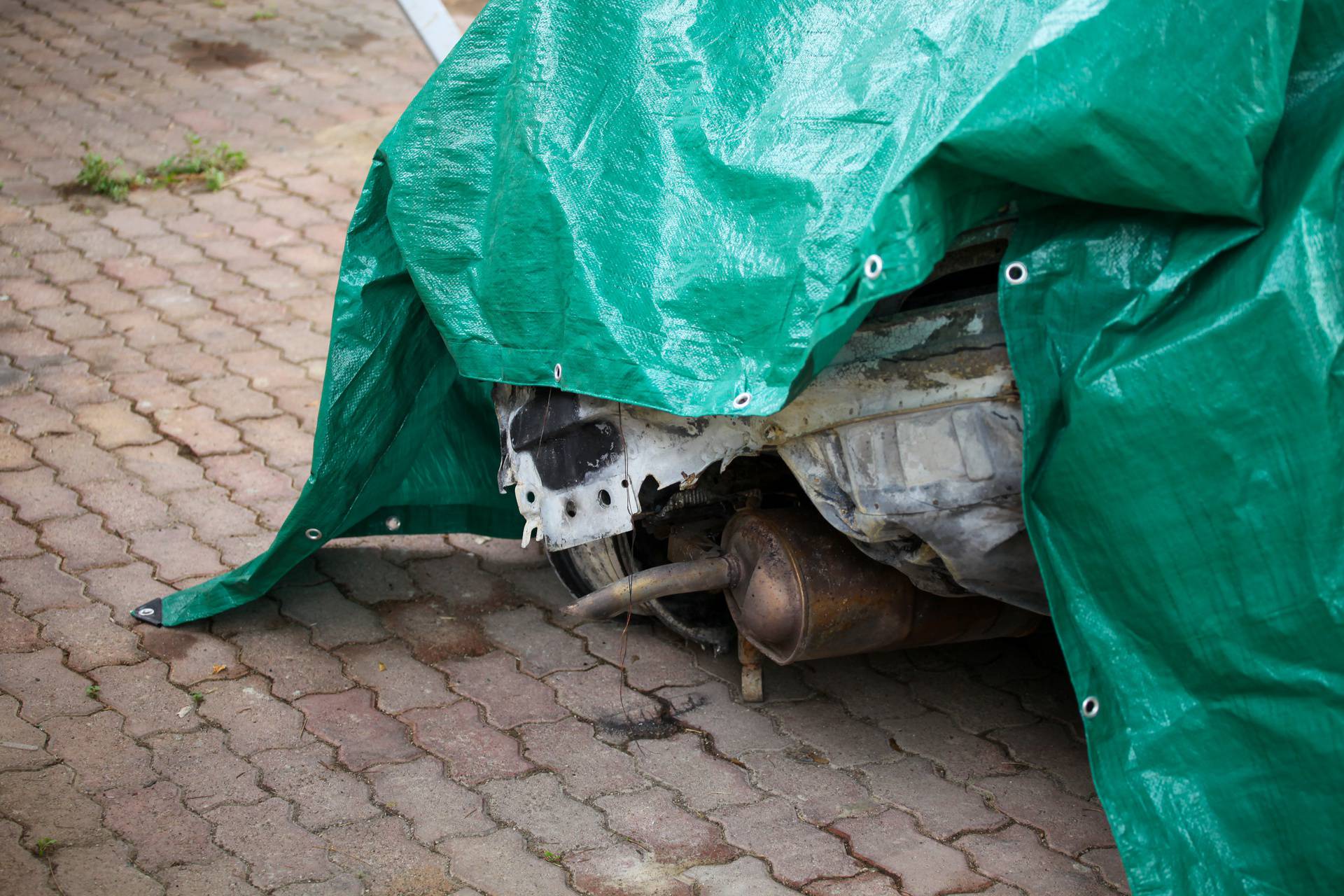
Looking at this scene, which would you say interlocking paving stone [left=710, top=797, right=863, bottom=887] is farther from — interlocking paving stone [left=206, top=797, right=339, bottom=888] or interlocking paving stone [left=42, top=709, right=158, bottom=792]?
interlocking paving stone [left=42, top=709, right=158, bottom=792]

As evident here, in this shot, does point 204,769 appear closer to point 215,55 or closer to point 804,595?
point 804,595

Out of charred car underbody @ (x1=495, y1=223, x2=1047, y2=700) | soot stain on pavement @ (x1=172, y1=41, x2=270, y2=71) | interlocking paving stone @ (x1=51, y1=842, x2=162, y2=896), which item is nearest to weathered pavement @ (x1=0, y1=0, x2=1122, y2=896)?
interlocking paving stone @ (x1=51, y1=842, x2=162, y2=896)

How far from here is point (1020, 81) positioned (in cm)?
184

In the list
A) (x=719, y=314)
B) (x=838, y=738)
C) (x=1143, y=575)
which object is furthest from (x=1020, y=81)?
(x=838, y=738)

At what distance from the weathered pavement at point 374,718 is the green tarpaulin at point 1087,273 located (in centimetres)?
55

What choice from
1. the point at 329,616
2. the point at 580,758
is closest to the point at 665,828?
the point at 580,758

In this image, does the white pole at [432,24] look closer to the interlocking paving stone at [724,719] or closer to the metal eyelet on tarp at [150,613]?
the metal eyelet on tarp at [150,613]

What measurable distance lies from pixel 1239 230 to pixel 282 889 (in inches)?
74.6

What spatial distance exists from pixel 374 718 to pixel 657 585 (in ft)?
2.35

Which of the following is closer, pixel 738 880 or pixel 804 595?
pixel 738 880

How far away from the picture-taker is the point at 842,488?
229cm

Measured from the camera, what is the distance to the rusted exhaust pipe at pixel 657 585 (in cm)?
256

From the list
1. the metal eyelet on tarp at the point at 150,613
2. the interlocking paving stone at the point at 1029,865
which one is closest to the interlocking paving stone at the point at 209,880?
the metal eyelet on tarp at the point at 150,613

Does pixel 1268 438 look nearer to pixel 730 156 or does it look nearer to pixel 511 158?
pixel 730 156
